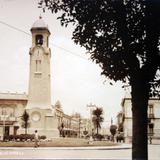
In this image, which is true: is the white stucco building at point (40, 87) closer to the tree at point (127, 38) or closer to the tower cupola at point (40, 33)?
the tower cupola at point (40, 33)

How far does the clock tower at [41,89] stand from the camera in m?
54.7

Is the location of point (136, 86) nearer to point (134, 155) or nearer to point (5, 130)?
point (134, 155)

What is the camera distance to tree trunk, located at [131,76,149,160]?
365 inches

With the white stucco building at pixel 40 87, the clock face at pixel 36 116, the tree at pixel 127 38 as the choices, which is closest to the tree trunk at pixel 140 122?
the tree at pixel 127 38

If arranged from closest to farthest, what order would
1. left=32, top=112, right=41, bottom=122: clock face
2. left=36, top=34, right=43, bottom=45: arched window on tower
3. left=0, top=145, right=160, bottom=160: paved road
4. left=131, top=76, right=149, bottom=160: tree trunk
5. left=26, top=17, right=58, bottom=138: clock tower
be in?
left=131, top=76, right=149, bottom=160: tree trunk < left=0, top=145, right=160, bottom=160: paved road < left=26, top=17, right=58, bottom=138: clock tower < left=32, top=112, right=41, bottom=122: clock face < left=36, top=34, right=43, bottom=45: arched window on tower

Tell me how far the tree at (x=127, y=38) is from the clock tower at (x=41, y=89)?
44.8 meters

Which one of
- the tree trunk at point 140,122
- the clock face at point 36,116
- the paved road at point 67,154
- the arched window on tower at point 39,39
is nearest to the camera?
the tree trunk at point 140,122

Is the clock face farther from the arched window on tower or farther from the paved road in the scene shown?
the paved road

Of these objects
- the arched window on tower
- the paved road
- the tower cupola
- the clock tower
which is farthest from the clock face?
the paved road

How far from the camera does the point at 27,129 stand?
5488cm

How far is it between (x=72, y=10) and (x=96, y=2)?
0.75m

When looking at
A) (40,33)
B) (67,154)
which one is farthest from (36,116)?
(67,154)

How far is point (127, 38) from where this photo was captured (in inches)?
375

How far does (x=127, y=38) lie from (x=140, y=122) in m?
2.03
